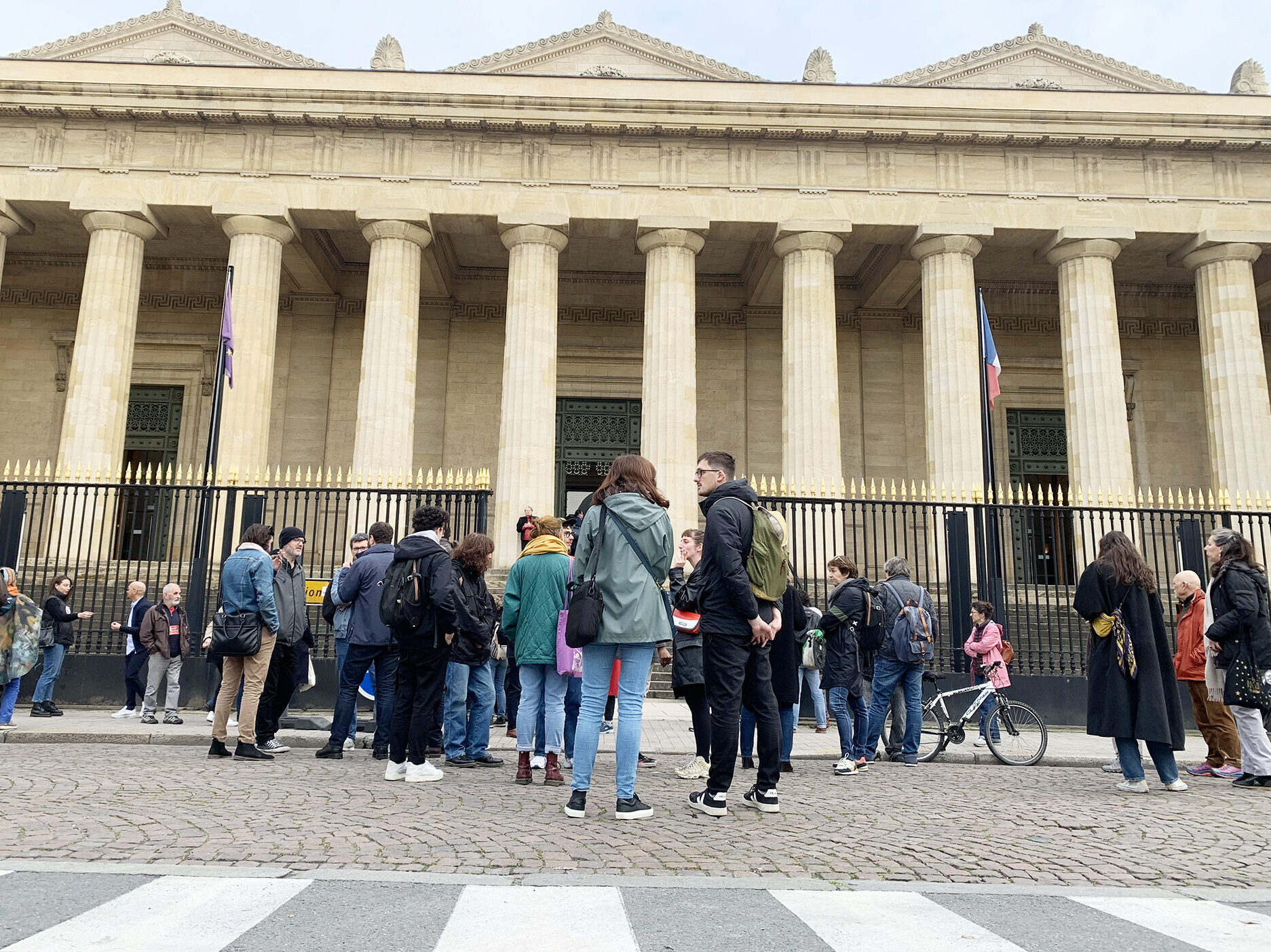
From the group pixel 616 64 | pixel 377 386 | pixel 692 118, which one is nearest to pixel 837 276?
pixel 692 118

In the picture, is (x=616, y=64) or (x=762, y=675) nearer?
(x=762, y=675)

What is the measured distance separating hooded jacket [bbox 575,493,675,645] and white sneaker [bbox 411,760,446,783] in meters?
1.89

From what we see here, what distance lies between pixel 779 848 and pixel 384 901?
1867 millimetres

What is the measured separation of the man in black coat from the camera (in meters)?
5.00

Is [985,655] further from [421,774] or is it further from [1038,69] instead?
[1038,69]

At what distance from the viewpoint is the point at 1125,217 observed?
62.5 feet

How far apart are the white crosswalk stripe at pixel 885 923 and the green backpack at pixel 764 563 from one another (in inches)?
83.7

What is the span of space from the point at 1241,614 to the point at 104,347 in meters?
18.7

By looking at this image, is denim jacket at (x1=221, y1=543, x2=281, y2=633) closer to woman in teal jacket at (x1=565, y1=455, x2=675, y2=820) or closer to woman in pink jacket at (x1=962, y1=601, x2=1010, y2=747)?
woman in teal jacket at (x1=565, y1=455, x2=675, y2=820)

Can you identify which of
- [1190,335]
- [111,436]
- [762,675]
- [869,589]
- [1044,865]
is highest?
[1190,335]

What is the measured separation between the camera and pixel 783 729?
7000 mm

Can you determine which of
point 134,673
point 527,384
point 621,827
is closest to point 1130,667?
point 621,827

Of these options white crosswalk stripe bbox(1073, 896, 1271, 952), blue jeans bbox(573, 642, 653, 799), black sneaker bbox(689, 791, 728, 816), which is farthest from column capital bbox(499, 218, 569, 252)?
white crosswalk stripe bbox(1073, 896, 1271, 952)

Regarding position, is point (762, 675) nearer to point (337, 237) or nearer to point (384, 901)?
point (384, 901)
